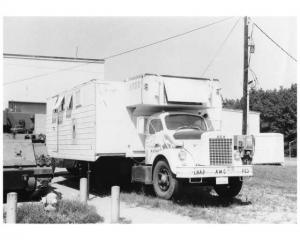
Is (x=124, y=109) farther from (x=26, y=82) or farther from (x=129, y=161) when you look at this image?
(x=26, y=82)

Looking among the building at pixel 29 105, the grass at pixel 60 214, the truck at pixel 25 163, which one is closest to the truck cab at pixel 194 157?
the grass at pixel 60 214

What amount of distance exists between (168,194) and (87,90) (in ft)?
12.8

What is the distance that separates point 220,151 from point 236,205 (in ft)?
4.52

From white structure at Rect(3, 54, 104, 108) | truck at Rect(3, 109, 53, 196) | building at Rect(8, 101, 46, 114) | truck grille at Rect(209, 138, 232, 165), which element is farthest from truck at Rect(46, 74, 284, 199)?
white structure at Rect(3, 54, 104, 108)

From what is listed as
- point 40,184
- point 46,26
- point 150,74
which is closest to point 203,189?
point 150,74

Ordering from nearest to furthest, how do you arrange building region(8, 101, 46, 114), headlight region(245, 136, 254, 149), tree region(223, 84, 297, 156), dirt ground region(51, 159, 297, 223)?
dirt ground region(51, 159, 297, 223) → headlight region(245, 136, 254, 149) → building region(8, 101, 46, 114) → tree region(223, 84, 297, 156)

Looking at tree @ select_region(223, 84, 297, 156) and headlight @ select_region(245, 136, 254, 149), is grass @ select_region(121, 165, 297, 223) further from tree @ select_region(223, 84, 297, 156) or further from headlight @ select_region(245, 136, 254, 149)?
tree @ select_region(223, 84, 297, 156)

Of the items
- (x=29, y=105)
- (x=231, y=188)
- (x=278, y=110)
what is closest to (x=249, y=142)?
(x=231, y=188)

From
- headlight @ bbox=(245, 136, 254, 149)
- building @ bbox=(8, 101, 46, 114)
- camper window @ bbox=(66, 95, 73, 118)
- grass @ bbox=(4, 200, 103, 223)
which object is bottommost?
grass @ bbox=(4, 200, 103, 223)

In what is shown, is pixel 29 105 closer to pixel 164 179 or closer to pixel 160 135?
pixel 160 135

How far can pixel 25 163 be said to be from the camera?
35.8 ft

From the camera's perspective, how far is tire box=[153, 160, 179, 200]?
10.4 m

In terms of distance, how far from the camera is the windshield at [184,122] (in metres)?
11.7

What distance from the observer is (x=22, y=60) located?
25547 mm
